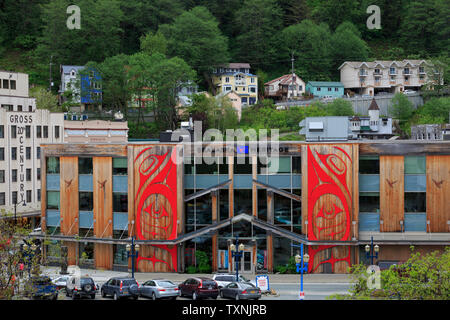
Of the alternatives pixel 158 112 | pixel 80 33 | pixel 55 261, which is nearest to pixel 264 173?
pixel 55 261

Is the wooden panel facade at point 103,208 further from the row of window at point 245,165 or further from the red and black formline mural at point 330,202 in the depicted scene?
the red and black formline mural at point 330,202

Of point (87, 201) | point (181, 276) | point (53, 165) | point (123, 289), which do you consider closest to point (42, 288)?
point (123, 289)

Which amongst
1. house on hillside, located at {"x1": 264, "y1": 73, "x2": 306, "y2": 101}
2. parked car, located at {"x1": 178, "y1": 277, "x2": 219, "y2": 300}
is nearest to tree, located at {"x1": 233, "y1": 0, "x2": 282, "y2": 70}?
house on hillside, located at {"x1": 264, "y1": 73, "x2": 306, "y2": 101}

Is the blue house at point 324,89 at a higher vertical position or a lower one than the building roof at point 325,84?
lower

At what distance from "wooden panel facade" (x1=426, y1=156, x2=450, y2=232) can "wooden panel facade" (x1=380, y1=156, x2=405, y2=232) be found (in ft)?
5.33

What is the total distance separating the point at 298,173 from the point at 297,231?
3.63 metres

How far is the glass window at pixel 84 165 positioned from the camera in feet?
155

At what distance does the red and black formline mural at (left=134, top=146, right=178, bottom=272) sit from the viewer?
45.9 metres

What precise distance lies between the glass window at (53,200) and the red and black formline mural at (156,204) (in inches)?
235

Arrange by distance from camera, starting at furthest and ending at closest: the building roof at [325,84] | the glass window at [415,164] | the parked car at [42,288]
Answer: the building roof at [325,84], the glass window at [415,164], the parked car at [42,288]

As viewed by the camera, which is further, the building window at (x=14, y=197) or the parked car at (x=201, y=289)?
the building window at (x=14, y=197)

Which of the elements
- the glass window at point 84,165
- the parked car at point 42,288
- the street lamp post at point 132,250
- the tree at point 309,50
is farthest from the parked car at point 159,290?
the tree at point 309,50

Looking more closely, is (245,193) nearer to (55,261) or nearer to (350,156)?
(350,156)

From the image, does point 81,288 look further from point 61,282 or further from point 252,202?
point 252,202
